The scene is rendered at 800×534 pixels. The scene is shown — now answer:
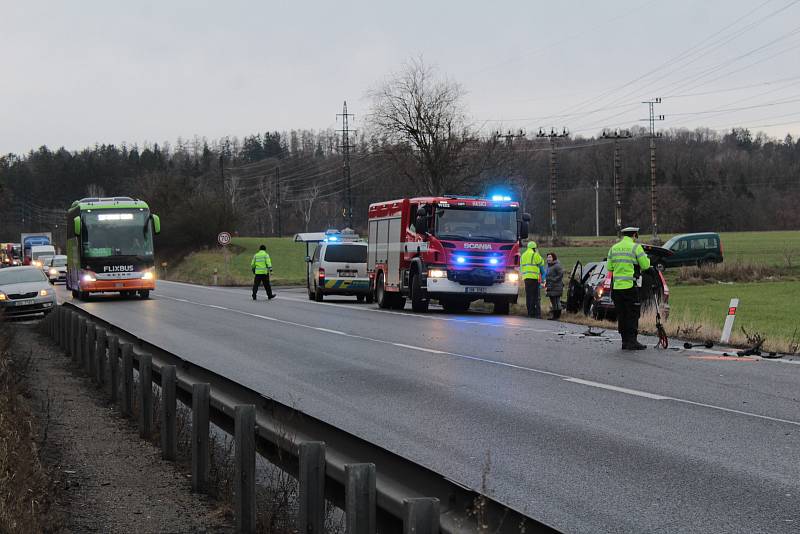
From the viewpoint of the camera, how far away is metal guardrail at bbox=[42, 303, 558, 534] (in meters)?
3.71

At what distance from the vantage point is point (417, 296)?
27.0m

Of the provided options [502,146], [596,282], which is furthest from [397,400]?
[502,146]

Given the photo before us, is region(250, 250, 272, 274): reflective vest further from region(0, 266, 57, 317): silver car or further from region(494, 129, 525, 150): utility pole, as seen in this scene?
region(494, 129, 525, 150): utility pole

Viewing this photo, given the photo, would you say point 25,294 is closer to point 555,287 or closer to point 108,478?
point 555,287

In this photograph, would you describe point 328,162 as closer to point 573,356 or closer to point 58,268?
point 58,268

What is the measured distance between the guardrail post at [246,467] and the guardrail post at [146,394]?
119 inches

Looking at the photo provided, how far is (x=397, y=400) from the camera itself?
1138 cm

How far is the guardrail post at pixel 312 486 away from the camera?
487 centimetres

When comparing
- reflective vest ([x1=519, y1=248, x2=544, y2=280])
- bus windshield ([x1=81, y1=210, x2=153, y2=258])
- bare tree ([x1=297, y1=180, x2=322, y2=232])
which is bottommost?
reflective vest ([x1=519, y1=248, x2=544, y2=280])

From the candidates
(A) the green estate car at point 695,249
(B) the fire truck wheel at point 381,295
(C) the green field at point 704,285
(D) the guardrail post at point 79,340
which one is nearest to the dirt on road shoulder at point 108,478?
(D) the guardrail post at point 79,340

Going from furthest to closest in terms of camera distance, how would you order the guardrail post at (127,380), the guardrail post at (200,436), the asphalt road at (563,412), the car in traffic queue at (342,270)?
the car in traffic queue at (342,270) → the guardrail post at (127,380) → the guardrail post at (200,436) → the asphalt road at (563,412)

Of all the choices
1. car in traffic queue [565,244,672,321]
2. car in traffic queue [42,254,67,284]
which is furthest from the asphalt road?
car in traffic queue [42,254,67,284]

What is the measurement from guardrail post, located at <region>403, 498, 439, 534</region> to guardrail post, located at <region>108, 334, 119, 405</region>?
762 centimetres

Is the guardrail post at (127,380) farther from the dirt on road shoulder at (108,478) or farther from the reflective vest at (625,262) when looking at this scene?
the reflective vest at (625,262)
